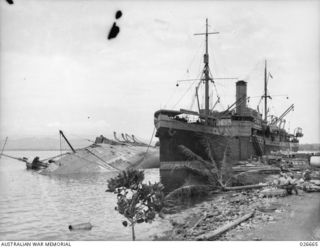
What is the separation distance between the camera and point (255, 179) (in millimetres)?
32625

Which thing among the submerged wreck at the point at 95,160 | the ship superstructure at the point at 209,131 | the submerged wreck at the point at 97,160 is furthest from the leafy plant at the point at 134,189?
the submerged wreck at the point at 97,160

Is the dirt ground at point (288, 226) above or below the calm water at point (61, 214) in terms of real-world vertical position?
above

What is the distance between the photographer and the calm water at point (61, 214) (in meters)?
20.9

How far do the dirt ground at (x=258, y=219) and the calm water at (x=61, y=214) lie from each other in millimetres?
2381

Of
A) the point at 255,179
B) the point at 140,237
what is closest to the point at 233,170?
the point at 255,179

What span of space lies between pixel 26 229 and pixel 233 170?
66.6ft

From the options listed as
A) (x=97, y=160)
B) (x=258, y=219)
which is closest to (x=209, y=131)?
(x=97, y=160)

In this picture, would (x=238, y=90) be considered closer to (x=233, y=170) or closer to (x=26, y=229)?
(x=233, y=170)

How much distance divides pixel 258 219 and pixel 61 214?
54.0 feet

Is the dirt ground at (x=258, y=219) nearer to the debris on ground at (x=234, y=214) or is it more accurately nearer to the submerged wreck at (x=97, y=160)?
the debris on ground at (x=234, y=214)

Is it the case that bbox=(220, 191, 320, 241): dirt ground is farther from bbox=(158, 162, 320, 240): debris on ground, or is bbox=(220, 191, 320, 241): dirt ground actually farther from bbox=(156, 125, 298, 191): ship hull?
bbox=(156, 125, 298, 191): ship hull

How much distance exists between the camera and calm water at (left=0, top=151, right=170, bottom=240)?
20875 millimetres

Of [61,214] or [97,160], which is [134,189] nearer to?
[61,214]

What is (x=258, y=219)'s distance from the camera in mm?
16656
